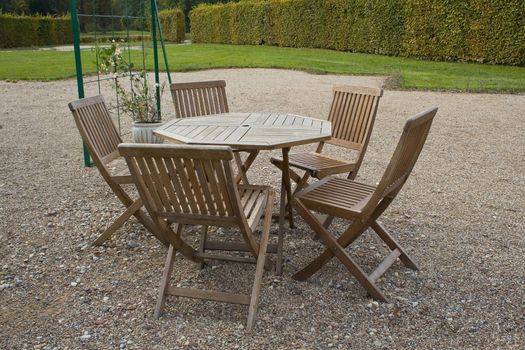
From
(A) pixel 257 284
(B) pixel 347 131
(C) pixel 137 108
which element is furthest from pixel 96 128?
(C) pixel 137 108

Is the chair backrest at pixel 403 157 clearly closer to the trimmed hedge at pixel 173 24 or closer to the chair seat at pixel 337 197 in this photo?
the chair seat at pixel 337 197

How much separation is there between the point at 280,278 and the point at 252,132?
3.30 feet

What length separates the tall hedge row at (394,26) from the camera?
16.6 m

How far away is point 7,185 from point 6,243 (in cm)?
162

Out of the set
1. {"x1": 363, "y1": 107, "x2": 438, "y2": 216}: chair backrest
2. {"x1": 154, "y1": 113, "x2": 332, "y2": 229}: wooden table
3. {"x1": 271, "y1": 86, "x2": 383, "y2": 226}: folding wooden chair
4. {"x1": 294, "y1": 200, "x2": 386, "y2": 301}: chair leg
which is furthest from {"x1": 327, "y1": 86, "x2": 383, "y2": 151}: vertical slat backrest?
{"x1": 294, "y1": 200, "x2": 386, "y2": 301}: chair leg

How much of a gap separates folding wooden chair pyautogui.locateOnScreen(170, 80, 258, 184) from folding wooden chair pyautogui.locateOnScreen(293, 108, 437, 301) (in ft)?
4.87

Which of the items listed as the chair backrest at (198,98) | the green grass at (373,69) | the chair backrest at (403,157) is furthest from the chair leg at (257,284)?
the green grass at (373,69)

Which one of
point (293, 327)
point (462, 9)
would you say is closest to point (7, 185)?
point (293, 327)

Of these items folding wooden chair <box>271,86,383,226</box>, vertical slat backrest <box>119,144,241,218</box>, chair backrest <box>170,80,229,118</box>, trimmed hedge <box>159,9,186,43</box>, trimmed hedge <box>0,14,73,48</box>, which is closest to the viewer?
vertical slat backrest <box>119,144,241,218</box>

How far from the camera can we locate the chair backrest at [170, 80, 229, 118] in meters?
4.66

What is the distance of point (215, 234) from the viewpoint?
397 cm

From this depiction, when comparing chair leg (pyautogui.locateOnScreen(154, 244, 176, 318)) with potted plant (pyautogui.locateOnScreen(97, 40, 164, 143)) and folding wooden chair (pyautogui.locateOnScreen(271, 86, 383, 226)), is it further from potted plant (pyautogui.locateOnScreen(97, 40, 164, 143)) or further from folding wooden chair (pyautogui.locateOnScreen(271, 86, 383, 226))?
potted plant (pyautogui.locateOnScreen(97, 40, 164, 143))

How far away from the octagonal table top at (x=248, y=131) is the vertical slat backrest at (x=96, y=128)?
19.6 inches

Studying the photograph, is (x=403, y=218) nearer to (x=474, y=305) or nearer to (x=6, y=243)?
(x=474, y=305)
